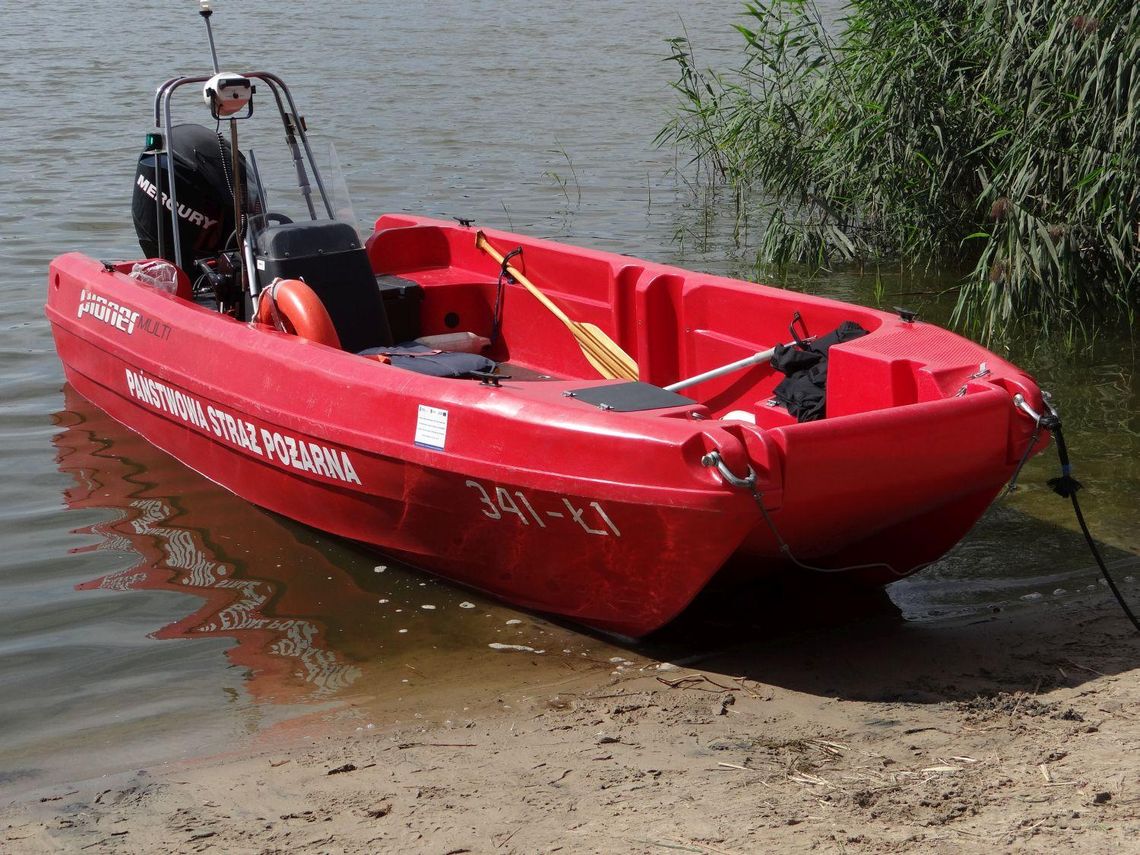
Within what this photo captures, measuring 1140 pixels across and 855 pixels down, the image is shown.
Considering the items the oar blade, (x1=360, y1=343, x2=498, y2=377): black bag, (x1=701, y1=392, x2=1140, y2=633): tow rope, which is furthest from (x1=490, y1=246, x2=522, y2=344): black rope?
(x1=701, y1=392, x2=1140, y2=633): tow rope

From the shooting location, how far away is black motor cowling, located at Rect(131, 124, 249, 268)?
625 centimetres

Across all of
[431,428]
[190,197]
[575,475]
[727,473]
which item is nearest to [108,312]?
[190,197]

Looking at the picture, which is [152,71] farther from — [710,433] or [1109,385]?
[710,433]

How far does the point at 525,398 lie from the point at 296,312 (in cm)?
133

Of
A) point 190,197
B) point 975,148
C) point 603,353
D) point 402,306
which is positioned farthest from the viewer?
point 975,148

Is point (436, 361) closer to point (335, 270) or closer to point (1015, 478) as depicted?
point (335, 270)

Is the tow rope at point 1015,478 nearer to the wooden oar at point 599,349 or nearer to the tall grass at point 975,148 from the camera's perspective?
the wooden oar at point 599,349

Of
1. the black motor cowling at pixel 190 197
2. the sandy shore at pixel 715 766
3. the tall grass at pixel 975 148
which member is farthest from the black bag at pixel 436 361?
the tall grass at pixel 975 148

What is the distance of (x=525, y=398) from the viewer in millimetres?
4219

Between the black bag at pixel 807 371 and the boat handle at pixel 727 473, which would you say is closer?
the boat handle at pixel 727 473

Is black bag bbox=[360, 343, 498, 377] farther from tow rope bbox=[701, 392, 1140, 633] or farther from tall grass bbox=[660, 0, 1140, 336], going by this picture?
tall grass bbox=[660, 0, 1140, 336]

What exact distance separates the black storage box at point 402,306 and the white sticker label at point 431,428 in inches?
78.3

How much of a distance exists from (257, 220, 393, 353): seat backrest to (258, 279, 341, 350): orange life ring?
0.72ft

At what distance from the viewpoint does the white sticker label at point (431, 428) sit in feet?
14.3
